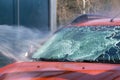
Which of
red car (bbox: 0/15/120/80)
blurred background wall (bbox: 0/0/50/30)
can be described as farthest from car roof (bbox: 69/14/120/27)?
blurred background wall (bbox: 0/0/50/30)

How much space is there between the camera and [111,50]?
523 centimetres

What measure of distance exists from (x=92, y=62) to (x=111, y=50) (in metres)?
0.29

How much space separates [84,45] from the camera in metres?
5.57

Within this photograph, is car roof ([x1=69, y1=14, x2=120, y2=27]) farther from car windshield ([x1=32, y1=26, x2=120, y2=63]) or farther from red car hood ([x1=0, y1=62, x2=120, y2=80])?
red car hood ([x1=0, y1=62, x2=120, y2=80])

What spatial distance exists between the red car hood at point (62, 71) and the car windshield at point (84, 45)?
30 centimetres

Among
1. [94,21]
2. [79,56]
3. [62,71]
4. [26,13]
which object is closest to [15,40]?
[26,13]

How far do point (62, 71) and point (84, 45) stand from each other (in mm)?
1101

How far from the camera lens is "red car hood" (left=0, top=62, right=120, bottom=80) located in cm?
436

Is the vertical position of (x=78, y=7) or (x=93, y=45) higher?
(x=78, y=7)

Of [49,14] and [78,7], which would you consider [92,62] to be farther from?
[78,7]

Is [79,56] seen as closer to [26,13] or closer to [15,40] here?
[15,40]

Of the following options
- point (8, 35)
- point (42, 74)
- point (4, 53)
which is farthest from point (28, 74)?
point (8, 35)

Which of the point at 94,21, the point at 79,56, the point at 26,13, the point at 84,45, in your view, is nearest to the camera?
the point at 79,56

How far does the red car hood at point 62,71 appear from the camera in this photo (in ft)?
14.3
